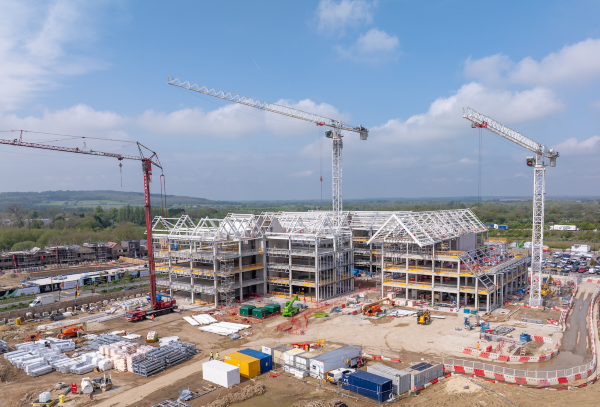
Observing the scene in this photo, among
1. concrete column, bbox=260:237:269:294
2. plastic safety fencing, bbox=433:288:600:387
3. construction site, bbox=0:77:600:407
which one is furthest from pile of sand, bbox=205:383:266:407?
concrete column, bbox=260:237:269:294

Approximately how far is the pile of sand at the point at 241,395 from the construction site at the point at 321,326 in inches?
3.5

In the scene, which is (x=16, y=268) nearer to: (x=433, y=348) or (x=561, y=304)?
(x=433, y=348)

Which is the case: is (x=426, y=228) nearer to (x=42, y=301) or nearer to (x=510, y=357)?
(x=510, y=357)

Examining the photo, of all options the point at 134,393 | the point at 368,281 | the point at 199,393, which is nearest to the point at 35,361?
the point at 134,393

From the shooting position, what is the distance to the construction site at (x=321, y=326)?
3012 cm

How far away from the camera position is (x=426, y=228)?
191 feet

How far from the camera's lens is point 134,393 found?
99.7 ft

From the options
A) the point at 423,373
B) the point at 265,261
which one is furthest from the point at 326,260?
the point at 423,373

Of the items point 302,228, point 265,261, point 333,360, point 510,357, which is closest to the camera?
point 333,360

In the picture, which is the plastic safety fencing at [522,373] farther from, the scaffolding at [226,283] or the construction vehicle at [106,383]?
the scaffolding at [226,283]

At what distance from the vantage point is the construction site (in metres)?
30.1

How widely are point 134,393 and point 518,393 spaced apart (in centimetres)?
2806

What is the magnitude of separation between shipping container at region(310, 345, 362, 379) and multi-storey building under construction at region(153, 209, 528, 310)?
71.7 feet

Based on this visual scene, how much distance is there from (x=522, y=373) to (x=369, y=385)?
12.9m
